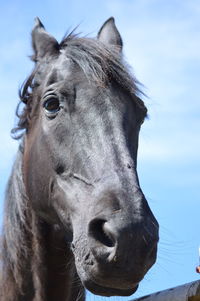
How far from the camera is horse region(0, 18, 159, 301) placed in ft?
10.9

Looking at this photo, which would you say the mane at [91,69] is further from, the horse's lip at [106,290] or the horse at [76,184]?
the horse's lip at [106,290]

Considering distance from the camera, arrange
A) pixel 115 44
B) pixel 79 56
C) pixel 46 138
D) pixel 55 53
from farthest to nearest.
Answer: pixel 115 44 → pixel 55 53 → pixel 79 56 → pixel 46 138

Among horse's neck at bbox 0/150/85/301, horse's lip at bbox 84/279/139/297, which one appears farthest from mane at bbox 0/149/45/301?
horse's lip at bbox 84/279/139/297

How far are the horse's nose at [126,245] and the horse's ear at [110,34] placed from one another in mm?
2634

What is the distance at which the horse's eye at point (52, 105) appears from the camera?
14.5 feet

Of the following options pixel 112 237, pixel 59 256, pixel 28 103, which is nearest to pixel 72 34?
pixel 28 103

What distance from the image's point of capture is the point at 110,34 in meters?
5.55

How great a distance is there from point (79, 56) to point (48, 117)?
654 millimetres

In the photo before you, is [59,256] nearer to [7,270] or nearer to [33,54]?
[7,270]

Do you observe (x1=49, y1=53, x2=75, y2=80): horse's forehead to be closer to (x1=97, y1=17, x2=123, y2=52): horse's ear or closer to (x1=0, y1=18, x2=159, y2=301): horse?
(x1=0, y1=18, x2=159, y2=301): horse

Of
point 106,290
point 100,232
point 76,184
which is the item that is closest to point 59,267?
point 76,184

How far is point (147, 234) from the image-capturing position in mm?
3234

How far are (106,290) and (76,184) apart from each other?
85 centimetres

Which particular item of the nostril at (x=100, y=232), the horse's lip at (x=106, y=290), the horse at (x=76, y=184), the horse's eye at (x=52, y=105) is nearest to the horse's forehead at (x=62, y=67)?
the horse at (x=76, y=184)
